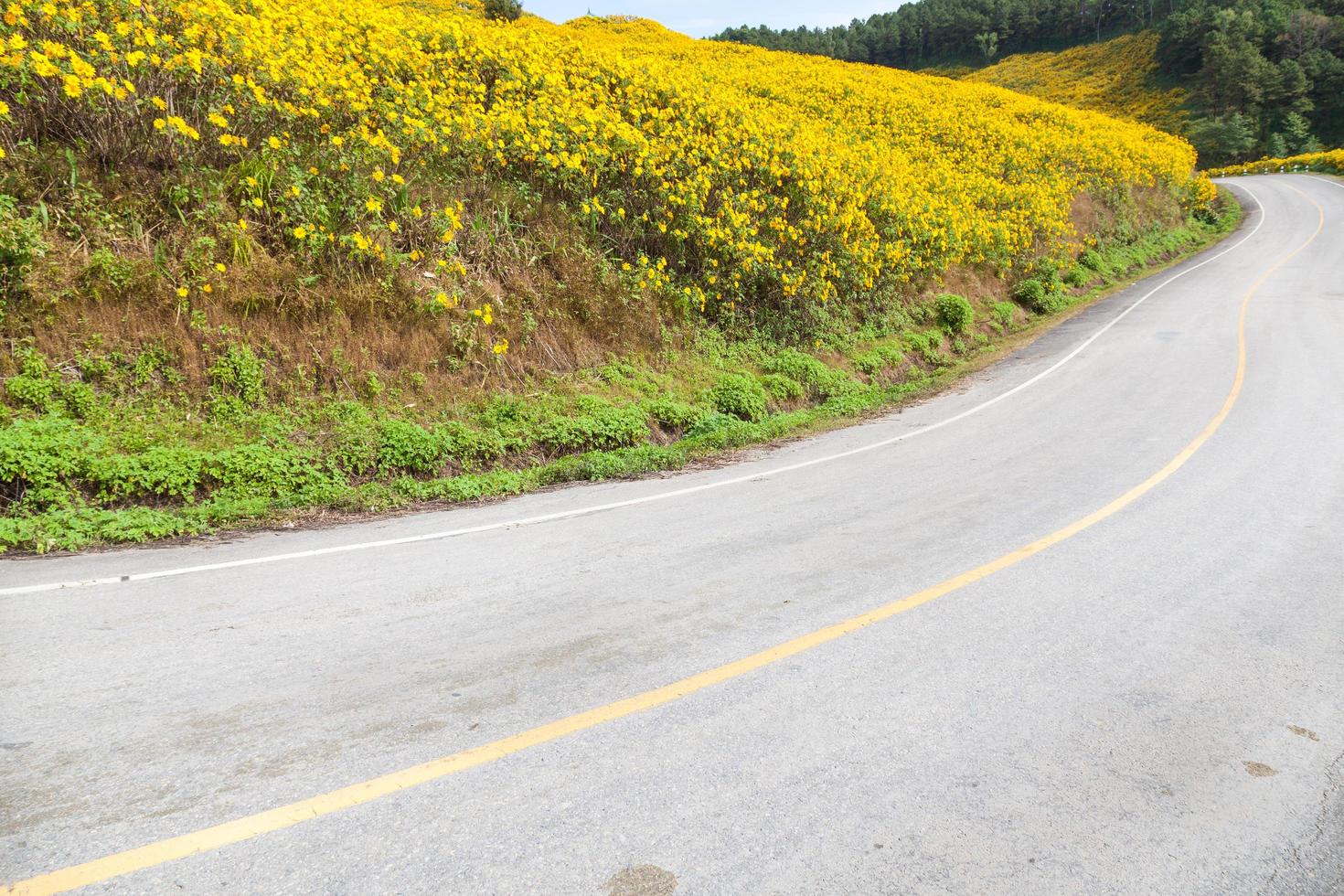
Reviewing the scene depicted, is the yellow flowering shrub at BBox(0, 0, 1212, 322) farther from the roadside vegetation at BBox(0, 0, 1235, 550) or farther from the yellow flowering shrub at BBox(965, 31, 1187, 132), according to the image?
the yellow flowering shrub at BBox(965, 31, 1187, 132)

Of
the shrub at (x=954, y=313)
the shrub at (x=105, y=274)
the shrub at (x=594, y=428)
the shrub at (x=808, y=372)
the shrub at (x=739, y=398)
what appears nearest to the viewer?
the shrub at (x=105, y=274)

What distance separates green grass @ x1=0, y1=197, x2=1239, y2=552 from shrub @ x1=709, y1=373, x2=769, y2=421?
0.07ft

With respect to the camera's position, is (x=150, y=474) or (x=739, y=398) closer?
(x=150, y=474)

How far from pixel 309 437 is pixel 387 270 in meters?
2.63

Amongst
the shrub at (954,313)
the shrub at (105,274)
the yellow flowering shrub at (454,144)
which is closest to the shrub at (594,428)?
the yellow flowering shrub at (454,144)

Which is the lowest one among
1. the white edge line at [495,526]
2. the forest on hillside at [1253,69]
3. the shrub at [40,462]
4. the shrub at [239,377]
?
the white edge line at [495,526]

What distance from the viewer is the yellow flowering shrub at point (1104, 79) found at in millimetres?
65438

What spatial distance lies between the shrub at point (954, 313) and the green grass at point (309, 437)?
601cm

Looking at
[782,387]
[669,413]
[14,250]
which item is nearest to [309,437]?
[14,250]

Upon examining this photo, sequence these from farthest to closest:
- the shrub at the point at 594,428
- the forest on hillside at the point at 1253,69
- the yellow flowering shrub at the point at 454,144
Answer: the forest on hillside at the point at 1253,69 → the shrub at the point at 594,428 → the yellow flowering shrub at the point at 454,144

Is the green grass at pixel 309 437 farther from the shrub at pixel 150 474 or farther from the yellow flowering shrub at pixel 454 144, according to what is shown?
the yellow flowering shrub at pixel 454 144

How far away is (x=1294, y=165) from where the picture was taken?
55.3 m

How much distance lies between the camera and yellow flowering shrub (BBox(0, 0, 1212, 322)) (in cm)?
848

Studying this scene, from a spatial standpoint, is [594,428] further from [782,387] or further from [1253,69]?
[1253,69]
